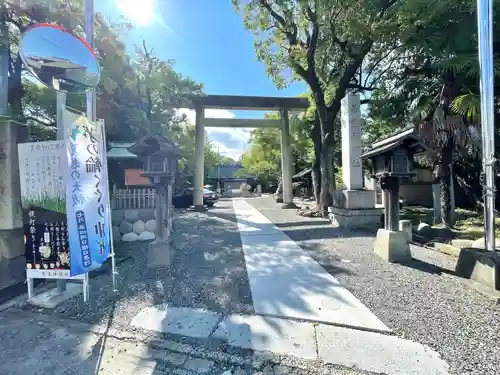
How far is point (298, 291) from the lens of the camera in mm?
3748

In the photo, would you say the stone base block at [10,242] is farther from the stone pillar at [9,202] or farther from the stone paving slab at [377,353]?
the stone paving slab at [377,353]

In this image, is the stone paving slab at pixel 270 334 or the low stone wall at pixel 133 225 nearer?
the stone paving slab at pixel 270 334

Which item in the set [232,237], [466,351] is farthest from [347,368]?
[232,237]

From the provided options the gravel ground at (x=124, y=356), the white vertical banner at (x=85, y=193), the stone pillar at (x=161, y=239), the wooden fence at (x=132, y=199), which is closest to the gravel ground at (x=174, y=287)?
the stone pillar at (x=161, y=239)

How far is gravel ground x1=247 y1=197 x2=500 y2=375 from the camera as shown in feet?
8.03

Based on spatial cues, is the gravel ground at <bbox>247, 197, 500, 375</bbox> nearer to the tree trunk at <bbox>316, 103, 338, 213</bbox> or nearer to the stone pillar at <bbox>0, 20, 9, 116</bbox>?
the tree trunk at <bbox>316, 103, 338, 213</bbox>

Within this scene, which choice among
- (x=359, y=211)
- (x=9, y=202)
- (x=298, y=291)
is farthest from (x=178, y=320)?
(x=359, y=211)

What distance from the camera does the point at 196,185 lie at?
13.1m

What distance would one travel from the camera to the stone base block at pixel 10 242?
164 inches

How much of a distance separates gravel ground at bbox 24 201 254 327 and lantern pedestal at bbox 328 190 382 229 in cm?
392

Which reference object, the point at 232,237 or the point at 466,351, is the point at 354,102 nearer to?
the point at 232,237

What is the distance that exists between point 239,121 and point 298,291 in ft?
38.0

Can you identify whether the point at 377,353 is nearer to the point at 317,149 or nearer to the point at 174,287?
the point at 174,287

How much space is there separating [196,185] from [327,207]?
6.47 metres
